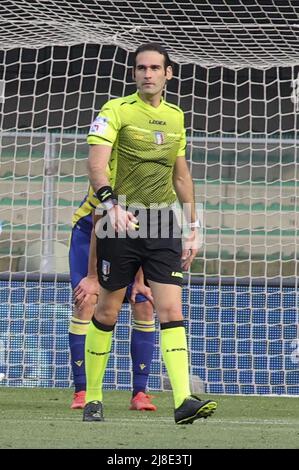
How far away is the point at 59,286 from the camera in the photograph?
9805 millimetres

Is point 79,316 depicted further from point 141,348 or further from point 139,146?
point 139,146

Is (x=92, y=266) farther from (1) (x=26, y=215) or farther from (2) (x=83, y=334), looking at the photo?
(1) (x=26, y=215)

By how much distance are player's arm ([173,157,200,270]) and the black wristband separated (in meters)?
0.61

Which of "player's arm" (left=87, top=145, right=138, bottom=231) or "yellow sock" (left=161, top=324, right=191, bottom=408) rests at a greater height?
"player's arm" (left=87, top=145, right=138, bottom=231)

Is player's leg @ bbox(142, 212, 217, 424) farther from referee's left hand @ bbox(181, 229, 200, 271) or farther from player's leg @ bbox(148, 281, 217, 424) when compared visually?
referee's left hand @ bbox(181, 229, 200, 271)

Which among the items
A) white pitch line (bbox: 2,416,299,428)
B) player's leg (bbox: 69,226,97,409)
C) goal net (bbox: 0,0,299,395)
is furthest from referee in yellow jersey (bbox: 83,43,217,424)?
goal net (bbox: 0,0,299,395)

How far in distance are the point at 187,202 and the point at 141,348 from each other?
1.34 m

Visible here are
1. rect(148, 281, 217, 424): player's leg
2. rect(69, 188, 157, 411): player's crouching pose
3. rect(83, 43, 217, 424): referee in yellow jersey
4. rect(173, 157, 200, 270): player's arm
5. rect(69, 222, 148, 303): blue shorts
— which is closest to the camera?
rect(148, 281, 217, 424): player's leg

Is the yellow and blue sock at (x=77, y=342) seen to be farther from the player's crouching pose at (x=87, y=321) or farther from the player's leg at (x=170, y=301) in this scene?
the player's leg at (x=170, y=301)

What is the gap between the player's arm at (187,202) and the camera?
6.14 metres

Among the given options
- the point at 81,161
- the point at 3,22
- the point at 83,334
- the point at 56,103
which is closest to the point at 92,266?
the point at 83,334

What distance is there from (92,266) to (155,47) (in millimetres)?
1180

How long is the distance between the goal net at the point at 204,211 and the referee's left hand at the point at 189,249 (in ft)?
11.8

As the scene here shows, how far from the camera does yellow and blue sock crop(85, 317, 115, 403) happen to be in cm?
602
